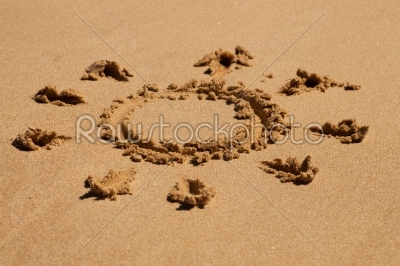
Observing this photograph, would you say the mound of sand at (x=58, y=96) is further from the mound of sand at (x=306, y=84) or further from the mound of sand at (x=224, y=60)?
the mound of sand at (x=306, y=84)

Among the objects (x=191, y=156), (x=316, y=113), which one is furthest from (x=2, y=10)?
(x=316, y=113)

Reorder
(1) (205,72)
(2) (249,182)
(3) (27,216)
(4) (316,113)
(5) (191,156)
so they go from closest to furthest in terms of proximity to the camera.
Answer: (3) (27,216) → (2) (249,182) → (5) (191,156) → (4) (316,113) → (1) (205,72)

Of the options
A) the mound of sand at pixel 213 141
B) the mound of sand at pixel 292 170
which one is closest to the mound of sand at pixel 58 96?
the mound of sand at pixel 213 141

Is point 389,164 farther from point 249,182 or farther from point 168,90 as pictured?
point 168,90

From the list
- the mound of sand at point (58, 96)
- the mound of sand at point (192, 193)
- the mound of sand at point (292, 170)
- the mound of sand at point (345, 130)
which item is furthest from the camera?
the mound of sand at point (58, 96)

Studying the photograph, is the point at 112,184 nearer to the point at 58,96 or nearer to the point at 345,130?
the point at 58,96

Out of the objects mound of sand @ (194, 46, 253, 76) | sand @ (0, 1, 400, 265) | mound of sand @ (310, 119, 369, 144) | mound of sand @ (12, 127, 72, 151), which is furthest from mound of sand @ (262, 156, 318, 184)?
mound of sand @ (12, 127, 72, 151)
